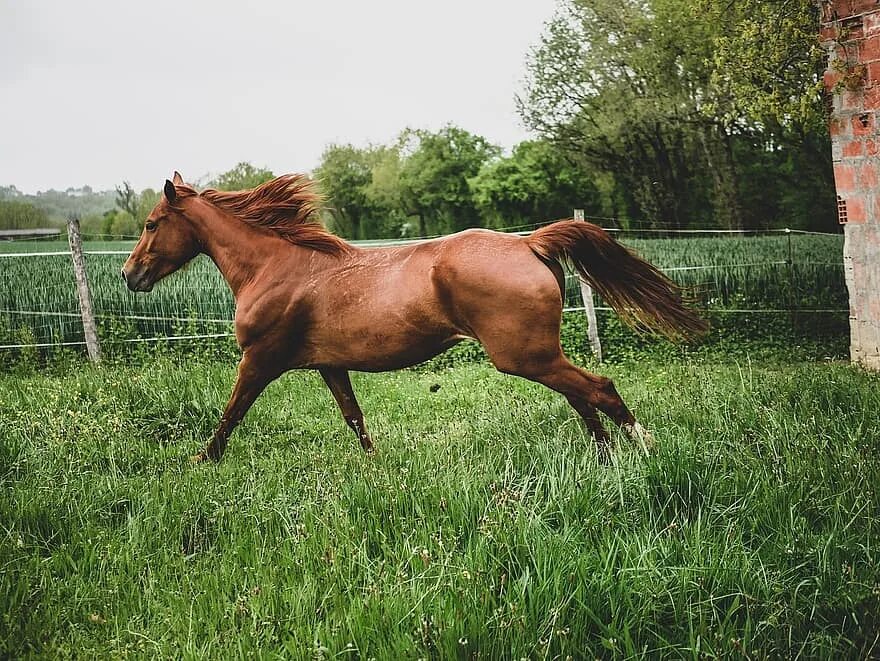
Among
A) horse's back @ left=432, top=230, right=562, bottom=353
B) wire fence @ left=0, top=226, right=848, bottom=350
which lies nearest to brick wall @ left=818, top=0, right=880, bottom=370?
wire fence @ left=0, top=226, right=848, bottom=350

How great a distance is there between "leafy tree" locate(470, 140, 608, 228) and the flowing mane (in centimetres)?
2190

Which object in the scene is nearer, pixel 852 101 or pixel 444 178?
pixel 852 101

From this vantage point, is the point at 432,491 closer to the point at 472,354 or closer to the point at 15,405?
the point at 15,405

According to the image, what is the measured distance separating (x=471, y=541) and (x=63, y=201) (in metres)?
15.8

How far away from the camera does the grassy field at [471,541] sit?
2.22m

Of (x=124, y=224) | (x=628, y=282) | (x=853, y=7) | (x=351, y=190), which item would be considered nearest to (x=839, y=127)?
(x=853, y=7)

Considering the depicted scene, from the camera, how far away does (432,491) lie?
122 inches

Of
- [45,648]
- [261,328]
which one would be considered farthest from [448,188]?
[45,648]

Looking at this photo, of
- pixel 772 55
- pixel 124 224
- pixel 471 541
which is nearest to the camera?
pixel 471 541

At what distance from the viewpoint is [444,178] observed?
28359mm

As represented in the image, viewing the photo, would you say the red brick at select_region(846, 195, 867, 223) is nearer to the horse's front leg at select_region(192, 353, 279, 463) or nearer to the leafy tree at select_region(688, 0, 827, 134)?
the leafy tree at select_region(688, 0, 827, 134)

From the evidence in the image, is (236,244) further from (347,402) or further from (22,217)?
(22,217)

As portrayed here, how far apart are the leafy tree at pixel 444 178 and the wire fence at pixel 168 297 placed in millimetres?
16864

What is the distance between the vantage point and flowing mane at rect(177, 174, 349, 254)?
4.96 meters
